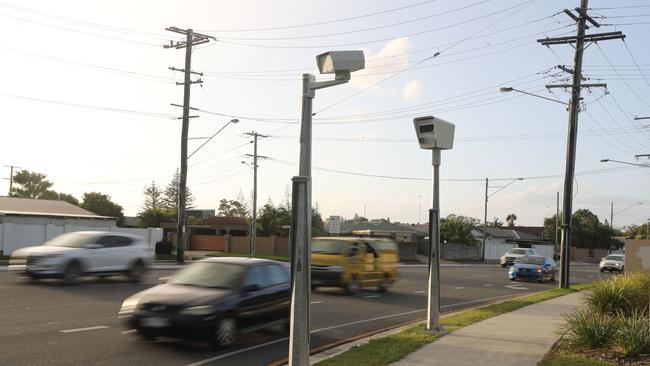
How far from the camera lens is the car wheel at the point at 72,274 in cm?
1759

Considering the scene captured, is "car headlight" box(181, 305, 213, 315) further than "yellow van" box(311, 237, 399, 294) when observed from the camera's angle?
No

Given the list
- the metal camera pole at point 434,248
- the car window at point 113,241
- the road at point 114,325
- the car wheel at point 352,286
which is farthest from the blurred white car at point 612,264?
the metal camera pole at point 434,248

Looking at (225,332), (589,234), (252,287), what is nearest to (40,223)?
(252,287)

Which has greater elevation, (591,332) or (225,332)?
(591,332)

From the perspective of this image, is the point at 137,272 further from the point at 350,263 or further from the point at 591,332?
the point at 591,332

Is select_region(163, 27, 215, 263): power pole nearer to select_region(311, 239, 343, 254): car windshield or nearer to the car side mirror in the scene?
select_region(311, 239, 343, 254): car windshield

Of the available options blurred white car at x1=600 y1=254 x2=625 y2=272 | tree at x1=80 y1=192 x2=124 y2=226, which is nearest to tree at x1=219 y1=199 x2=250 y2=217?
tree at x1=80 y1=192 x2=124 y2=226

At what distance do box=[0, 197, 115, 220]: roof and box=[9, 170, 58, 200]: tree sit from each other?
46503 millimetres

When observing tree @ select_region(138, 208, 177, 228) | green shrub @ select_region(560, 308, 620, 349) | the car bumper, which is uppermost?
tree @ select_region(138, 208, 177, 228)

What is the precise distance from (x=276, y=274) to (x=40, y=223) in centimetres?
3672

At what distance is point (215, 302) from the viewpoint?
9.58 m

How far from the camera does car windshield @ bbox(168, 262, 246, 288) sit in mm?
10383

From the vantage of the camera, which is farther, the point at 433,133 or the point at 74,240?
the point at 74,240

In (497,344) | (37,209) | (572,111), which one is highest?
(572,111)
